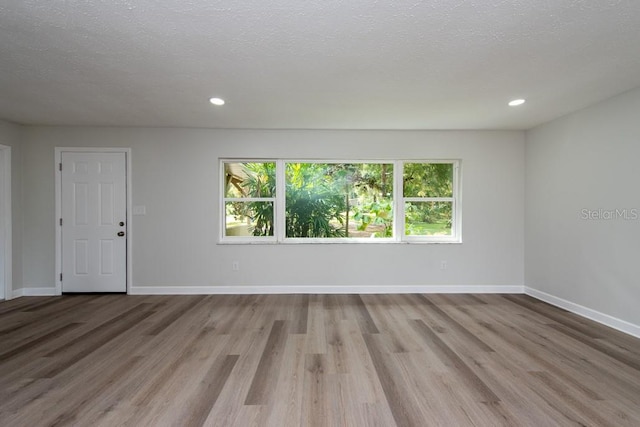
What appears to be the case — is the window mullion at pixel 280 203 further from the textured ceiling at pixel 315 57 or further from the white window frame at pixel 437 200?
the white window frame at pixel 437 200

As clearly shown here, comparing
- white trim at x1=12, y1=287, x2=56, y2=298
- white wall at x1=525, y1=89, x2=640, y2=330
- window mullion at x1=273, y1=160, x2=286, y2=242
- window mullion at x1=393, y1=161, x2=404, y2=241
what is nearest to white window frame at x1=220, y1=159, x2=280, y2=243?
window mullion at x1=273, y1=160, x2=286, y2=242

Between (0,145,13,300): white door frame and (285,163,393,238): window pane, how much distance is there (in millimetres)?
3748

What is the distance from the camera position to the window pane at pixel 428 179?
14.4 feet

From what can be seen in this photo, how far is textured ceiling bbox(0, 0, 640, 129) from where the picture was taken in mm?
1718

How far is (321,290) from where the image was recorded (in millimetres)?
4211

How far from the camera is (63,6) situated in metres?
1.68

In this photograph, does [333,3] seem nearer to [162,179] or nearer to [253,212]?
[253,212]

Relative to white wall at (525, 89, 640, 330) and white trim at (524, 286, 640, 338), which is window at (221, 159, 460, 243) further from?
white trim at (524, 286, 640, 338)

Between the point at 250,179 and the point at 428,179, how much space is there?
2.71 m

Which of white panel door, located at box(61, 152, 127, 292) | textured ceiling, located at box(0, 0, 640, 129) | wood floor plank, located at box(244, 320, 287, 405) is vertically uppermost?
→ textured ceiling, located at box(0, 0, 640, 129)

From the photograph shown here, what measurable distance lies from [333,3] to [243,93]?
1512 mm

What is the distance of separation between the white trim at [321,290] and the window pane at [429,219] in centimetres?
81

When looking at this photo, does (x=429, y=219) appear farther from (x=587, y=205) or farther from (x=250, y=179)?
(x=250, y=179)

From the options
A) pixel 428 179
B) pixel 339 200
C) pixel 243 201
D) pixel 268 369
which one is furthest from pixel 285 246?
pixel 428 179
